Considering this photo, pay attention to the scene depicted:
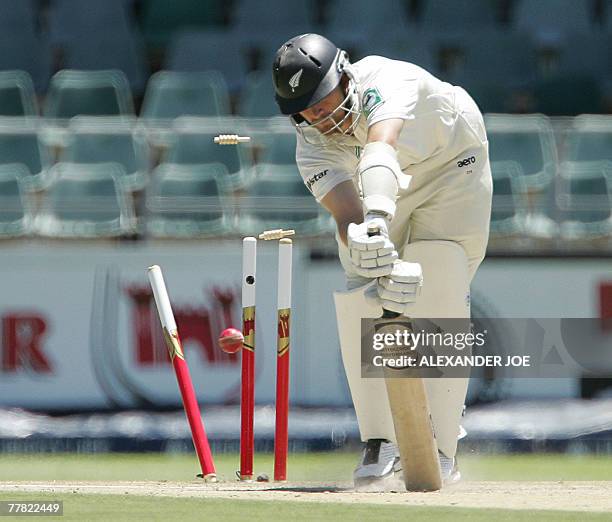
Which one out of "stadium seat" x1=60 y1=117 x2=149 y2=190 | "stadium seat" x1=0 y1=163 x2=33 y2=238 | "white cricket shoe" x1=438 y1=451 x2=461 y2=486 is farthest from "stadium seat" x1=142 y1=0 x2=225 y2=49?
"white cricket shoe" x1=438 y1=451 x2=461 y2=486

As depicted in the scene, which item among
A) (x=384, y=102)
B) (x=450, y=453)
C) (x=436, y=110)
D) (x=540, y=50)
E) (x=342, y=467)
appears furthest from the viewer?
(x=540, y=50)

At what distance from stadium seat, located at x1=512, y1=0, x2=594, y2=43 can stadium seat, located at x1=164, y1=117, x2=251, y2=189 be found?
3192mm

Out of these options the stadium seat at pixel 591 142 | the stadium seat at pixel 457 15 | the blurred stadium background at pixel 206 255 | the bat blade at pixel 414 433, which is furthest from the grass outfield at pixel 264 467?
the stadium seat at pixel 457 15

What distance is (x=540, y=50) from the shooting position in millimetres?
11125

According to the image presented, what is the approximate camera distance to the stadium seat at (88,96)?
10141 mm

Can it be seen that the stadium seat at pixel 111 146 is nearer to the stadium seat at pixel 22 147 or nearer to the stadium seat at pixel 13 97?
the stadium seat at pixel 22 147

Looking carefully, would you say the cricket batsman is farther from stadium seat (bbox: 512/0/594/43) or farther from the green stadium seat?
stadium seat (bbox: 512/0/594/43)

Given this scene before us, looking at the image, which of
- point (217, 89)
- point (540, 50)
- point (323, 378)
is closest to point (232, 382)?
point (323, 378)

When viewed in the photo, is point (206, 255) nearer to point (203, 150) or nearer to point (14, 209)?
point (203, 150)

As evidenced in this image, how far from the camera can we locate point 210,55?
11.1m

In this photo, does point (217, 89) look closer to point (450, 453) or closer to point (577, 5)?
point (577, 5)

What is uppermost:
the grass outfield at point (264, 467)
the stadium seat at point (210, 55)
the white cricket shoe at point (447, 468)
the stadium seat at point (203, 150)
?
the stadium seat at point (210, 55)

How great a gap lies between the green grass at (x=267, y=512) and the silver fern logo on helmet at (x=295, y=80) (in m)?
1.35

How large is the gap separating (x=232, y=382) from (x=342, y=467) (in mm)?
1605
